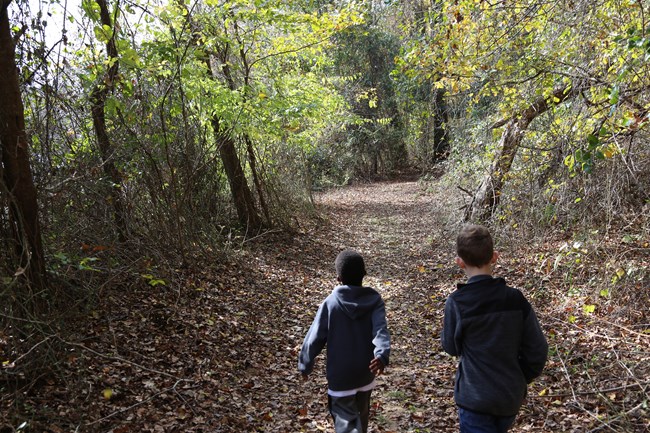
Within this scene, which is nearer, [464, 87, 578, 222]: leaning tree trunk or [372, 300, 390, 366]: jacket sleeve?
[372, 300, 390, 366]: jacket sleeve

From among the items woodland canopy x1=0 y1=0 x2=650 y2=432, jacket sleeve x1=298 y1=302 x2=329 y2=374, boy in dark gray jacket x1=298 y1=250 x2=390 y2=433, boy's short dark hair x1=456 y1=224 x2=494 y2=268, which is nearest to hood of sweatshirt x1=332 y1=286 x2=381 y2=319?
boy in dark gray jacket x1=298 y1=250 x2=390 y2=433

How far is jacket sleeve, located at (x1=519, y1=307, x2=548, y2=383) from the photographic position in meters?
2.81

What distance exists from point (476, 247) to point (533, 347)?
2.07 ft

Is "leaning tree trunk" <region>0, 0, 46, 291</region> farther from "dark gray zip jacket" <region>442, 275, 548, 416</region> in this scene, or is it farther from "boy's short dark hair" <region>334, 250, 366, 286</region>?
"dark gray zip jacket" <region>442, 275, 548, 416</region>

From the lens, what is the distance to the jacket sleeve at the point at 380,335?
3359 millimetres

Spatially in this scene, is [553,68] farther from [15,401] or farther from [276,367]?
[15,401]

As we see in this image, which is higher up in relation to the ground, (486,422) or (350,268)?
(350,268)

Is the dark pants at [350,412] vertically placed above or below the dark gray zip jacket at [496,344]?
below

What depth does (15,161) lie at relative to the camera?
4.47 m

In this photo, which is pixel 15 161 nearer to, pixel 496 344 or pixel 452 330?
pixel 452 330

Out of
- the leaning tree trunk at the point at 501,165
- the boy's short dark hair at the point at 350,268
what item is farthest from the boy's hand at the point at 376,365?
the leaning tree trunk at the point at 501,165

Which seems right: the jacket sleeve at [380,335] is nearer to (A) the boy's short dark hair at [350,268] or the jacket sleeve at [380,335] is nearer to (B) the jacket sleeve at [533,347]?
(A) the boy's short dark hair at [350,268]

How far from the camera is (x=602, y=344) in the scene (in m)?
5.59

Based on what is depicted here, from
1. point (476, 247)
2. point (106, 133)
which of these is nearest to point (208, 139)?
point (106, 133)
